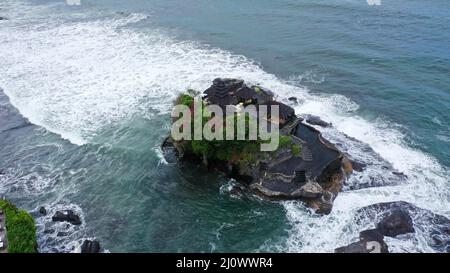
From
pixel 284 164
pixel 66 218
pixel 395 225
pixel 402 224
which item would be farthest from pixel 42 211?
pixel 402 224

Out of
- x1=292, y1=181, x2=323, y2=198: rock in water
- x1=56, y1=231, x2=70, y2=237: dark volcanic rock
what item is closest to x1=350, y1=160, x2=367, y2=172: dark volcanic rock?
x1=292, y1=181, x2=323, y2=198: rock in water

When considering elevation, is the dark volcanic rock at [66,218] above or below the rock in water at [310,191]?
below

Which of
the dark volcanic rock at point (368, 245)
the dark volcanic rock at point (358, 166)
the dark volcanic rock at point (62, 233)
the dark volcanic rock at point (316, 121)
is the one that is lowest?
the dark volcanic rock at point (62, 233)

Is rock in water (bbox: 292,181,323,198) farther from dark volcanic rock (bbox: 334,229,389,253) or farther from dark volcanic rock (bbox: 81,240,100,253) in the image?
dark volcanic rock (bbox: 81,240,100,253)

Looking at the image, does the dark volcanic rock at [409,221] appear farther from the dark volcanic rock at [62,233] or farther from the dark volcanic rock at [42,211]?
the dark volcanic rock at [42,211]

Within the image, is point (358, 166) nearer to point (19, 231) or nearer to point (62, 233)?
point (62, 233)

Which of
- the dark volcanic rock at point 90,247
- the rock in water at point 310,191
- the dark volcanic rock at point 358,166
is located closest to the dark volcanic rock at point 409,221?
the rock in water at point 310,191
